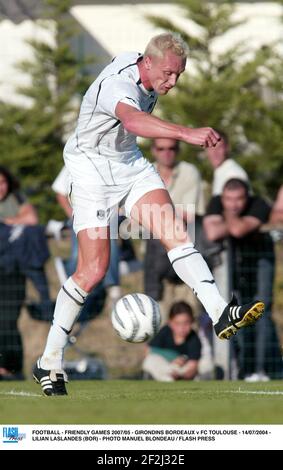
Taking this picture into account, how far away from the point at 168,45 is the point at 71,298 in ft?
6.36

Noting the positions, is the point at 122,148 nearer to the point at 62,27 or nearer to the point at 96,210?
the point at 96,210

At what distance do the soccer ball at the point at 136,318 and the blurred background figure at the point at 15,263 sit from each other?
3.96 meters

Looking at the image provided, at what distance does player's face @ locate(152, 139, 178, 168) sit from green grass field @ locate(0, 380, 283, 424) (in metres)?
3.60

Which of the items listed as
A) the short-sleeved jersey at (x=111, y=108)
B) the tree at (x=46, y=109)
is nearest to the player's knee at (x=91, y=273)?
the short-sleeved jersey at (x=111, y=108)

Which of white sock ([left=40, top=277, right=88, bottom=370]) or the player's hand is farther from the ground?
the player's hand

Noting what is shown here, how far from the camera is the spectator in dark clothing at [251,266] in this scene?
43.2 ft

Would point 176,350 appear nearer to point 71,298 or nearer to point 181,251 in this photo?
point 71,298

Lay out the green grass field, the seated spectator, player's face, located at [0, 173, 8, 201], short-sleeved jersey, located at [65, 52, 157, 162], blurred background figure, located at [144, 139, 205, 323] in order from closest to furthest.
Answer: the green grass field < short-sleeved jersey, located at [65, 52, 157, 162] < the seated spectator < blurred background figure, located at [144, 139, 205, 323] < player's face, located at [0, 173, 8, 201]

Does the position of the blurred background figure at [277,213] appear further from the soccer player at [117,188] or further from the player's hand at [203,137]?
the player's hand at [203,137]

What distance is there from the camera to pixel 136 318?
956 centimetres

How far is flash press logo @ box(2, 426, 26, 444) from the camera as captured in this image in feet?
24.6

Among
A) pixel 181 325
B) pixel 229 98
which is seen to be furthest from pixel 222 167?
pixel 229 98

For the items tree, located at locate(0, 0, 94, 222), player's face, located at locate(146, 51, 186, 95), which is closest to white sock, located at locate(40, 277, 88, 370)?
player's face, located at locate(146, 51, 186, 95)

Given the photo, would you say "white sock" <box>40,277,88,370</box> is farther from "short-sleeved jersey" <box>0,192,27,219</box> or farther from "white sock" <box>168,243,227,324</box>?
"short-sleeved jersey" <box>0,192,27,219</box>
